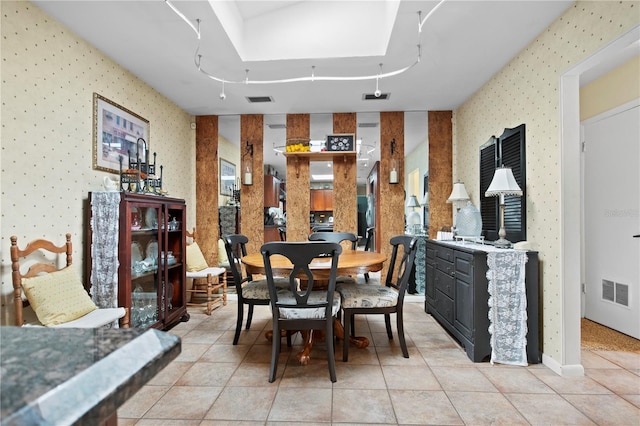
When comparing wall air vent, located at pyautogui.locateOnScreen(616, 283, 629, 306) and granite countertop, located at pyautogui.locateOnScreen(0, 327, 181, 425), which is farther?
wall air vent, located at pyautogui.locateOnScreen(616, 283, 629, 306)

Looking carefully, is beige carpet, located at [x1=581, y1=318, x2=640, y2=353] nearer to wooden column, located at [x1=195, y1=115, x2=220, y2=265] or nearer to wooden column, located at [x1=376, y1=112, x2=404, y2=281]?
wooden column, located at [x1=376, y1=112, x2=404, y2=281]

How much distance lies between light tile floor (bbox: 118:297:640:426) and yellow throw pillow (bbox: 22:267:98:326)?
70 centimetres

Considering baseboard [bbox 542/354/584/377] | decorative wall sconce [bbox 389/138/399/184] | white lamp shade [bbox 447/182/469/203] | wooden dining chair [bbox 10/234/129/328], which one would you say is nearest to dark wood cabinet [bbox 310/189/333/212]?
decorative wall sconce [bbox 389/138/399/184]

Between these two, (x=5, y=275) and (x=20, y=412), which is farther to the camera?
(x=5, y=275)

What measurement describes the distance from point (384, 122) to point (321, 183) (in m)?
1.21

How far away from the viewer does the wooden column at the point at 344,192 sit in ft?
15.6

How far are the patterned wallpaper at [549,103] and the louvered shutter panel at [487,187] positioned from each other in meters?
0.35

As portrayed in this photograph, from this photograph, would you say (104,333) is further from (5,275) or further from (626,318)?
(626,318)

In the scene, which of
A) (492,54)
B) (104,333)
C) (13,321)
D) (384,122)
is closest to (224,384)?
(13,321)

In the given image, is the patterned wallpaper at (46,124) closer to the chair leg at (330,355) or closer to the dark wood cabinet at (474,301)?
the chair leg at (330,355)

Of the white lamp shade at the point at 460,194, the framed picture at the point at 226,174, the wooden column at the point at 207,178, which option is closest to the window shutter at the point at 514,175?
the white lamp shade at the point at 460,194

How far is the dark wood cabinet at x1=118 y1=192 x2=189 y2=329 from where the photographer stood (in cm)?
276

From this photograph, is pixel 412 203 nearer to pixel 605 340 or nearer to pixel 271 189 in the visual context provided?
pixel 271 189

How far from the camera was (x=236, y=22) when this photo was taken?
9.69ft
